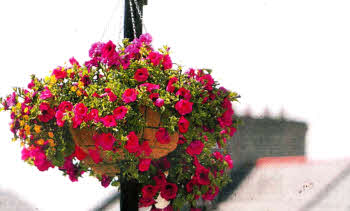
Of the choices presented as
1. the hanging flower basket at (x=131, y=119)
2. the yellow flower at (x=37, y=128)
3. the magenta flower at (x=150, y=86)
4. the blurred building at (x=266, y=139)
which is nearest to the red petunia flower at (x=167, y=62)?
the hanging flower basket at (x=131, y=119)

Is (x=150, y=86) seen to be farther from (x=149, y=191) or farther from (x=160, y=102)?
(x=149, y=191)

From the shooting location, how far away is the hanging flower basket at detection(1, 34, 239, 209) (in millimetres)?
1162

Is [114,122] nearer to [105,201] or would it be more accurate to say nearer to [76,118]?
[76,118]

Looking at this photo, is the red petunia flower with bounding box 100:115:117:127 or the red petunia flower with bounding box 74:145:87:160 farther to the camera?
the red petunia flower with bounding box 74:145:87:160

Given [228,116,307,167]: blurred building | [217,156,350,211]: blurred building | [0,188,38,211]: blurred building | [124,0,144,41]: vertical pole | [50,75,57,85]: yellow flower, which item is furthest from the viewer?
[0,188,38,211]: blurred building

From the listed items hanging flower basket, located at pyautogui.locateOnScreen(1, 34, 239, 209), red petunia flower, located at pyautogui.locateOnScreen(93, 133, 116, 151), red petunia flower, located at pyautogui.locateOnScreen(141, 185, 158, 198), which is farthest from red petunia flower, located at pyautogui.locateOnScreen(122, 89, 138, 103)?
red petunia flower, located at pyautogui.locateOnScreen(141, 185, 158, 198)

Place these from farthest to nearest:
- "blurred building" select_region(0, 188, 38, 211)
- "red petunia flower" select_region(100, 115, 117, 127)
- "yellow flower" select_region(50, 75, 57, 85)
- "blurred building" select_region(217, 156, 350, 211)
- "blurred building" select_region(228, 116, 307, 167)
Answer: "blurred building" select_region(0, 188, 38, 211)
"blurred building" select_region(228, 116, 307, 167)
"blurred building" select_region(217, 156, 350, 211)
"yellow flower" select_region(50, 75, 57, 85)
"red petunia flower" select_region(100, 115, 117, 127)

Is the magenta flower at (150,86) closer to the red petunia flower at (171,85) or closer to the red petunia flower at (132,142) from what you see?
the red petunia flower at (171,85)

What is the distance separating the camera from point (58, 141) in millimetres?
1271

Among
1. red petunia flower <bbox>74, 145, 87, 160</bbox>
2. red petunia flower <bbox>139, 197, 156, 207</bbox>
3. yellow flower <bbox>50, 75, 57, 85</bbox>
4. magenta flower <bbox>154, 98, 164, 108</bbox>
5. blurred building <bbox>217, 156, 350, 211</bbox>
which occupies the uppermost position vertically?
yellow flower <bbox>50, 75, 57, 85</bbox>

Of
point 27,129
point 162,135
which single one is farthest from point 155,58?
point 27,129

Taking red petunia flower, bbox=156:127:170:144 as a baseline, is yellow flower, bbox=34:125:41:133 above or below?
above

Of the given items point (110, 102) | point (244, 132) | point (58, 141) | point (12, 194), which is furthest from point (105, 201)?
point (110, 102)

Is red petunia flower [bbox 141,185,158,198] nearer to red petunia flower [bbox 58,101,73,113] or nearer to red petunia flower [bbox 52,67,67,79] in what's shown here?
red petunia flower [bbox 58,101,73,113]
